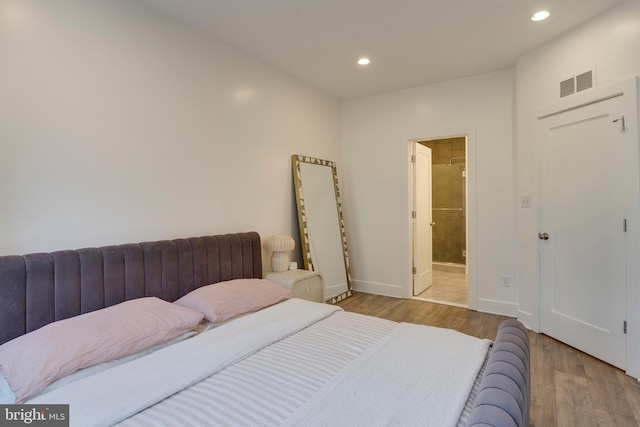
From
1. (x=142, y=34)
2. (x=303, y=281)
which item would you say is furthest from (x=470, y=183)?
(x=142, y=34)

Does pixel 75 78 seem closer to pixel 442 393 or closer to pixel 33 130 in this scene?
pixel 33 130

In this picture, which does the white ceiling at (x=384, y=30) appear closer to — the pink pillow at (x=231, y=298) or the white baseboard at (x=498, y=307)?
the pink pillow at (x=231, y=298)

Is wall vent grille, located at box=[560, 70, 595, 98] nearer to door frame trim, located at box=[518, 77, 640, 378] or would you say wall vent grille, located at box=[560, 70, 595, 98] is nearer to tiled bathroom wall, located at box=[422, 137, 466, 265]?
door frame trim, located at box=[518, 77, 640, 378]

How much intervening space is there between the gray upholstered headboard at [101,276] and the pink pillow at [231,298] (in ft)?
0.81

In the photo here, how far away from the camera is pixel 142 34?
8.09 ft

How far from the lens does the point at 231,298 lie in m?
2.31

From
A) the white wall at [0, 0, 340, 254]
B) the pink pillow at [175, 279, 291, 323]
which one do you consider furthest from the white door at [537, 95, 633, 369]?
the white wall at [0, 0, 340, 254]

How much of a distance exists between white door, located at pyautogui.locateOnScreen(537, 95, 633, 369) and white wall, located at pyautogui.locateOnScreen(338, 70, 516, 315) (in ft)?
1.93

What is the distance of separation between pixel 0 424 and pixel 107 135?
1.67 m

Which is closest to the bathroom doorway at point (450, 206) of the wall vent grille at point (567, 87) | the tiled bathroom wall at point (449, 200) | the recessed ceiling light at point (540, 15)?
the tiled bathroom wall at point (449, 200)

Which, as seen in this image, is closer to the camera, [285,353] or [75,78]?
[285,353]

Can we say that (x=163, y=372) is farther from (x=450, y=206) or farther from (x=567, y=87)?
(x=450, y=206)

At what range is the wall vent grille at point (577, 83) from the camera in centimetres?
281

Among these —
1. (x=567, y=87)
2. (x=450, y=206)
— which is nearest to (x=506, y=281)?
(x=567, y=87)
